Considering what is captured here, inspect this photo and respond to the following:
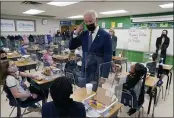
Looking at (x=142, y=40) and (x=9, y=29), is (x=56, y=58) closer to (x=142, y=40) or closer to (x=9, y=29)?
(x=142, y=40)

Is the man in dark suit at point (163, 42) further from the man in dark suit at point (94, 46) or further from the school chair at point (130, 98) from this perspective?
the man in dark suit at point (94, 46)

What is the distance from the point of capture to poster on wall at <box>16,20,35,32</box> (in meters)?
9.29

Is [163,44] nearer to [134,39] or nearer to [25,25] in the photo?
[134,39]

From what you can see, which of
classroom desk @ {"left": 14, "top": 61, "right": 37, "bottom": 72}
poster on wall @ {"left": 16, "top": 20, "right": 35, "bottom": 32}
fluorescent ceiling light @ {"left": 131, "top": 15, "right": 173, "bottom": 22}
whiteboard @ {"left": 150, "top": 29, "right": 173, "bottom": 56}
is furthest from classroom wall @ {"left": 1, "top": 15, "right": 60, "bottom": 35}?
whiteboard @ {"left": 150, "top": 29, "right": 173, "bottom": 56}

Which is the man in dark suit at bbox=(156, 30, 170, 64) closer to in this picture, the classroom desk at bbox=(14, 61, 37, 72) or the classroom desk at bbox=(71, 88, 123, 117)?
the classroom desk at bbox=(14, 61, 37, 72)

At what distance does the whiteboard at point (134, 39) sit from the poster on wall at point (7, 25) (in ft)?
20.0

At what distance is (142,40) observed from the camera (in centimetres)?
682

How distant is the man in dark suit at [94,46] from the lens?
1.82m

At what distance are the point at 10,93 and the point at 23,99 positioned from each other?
8.2 inches

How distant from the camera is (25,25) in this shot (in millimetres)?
9484

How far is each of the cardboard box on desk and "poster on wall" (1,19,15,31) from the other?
902 cm

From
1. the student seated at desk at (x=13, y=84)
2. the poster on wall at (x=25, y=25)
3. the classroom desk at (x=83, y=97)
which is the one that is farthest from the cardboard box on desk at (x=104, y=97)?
the poster on wall at (x=25, y=25)

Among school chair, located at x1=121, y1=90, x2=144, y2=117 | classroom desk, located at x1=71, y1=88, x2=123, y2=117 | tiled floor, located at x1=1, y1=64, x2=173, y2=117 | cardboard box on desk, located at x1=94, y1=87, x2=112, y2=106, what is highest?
cardboard box on desk, located at x1=94, y1=87, x2=112, y2=106

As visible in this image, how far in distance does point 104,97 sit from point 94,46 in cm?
64
